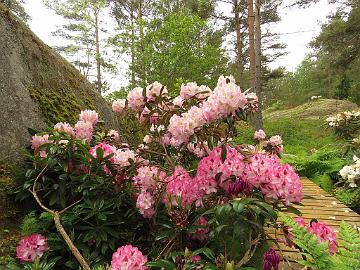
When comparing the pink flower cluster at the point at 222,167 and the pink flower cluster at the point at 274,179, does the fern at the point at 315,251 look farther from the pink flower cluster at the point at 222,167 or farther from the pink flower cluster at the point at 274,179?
the pink flower cluster at the point at 222,167

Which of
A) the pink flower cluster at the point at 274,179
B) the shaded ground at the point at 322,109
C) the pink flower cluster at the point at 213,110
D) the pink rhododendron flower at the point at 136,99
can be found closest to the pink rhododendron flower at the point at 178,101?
the pink rhododendron flower at the point at 136,99

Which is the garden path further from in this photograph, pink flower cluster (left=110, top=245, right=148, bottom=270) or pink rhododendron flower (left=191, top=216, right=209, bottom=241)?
pink flower cluster (left=110, top=245, right=148, bottom=270)

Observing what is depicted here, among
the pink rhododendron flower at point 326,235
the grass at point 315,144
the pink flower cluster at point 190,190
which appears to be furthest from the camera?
the grass at point 315,144

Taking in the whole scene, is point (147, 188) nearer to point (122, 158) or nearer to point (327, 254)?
point (122, 158)

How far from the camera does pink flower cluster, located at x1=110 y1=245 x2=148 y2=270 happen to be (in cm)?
134

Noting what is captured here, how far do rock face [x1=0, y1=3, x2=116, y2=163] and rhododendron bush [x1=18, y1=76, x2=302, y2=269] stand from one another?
24 cm

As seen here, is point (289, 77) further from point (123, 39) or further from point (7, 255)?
point (7, 255)

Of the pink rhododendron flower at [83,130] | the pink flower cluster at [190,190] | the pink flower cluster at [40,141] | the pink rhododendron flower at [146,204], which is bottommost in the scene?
the pink rhododendron flower at [146,204]

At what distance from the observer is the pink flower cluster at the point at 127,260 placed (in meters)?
1.34

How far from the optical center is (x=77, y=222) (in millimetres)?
1950

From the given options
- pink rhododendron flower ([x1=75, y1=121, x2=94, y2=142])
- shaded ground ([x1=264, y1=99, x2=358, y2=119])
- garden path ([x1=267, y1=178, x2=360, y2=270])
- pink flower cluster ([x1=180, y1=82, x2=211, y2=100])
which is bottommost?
garden path ([x1=267, y1=178, x2=360, y2=270])

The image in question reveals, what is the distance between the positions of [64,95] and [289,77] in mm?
31610

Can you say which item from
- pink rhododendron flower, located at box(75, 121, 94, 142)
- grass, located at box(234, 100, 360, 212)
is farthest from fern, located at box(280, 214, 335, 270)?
pink rhododendron flower, located at box(75, 121, 94, 142)

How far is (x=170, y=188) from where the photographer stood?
5.64 ft
